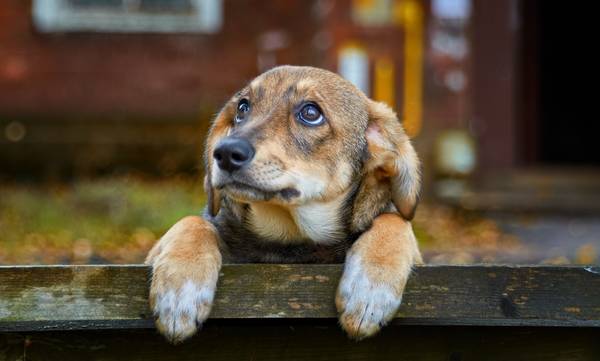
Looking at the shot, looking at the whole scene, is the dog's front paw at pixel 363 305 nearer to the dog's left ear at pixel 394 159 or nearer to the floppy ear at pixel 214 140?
the dog's left ear at pixel 394 159

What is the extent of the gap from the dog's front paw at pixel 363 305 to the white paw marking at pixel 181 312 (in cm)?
36

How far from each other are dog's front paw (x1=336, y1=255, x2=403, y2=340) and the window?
9590 mm

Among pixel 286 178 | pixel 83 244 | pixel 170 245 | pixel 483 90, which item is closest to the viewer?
pixel 170 245

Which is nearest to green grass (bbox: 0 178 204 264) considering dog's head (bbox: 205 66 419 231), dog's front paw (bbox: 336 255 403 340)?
dog's head (bbox: 205 66 419 231)

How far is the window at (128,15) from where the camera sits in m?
11.4

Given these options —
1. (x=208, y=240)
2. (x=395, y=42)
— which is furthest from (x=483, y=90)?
(x=208, y=240)

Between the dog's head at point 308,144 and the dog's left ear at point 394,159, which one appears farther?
the dog's left ear at point 394,159

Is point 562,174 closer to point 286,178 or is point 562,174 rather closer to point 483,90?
point 483,90

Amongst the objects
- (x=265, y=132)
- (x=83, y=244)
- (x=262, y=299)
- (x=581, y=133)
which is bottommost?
(x=581, y=133)

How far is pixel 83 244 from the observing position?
6.59 metres

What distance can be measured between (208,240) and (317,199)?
1.68ft

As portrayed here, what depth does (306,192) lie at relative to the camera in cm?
298

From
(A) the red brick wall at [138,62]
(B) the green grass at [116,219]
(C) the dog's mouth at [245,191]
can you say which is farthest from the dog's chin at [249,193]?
(A) the red brick wall at [138,62]

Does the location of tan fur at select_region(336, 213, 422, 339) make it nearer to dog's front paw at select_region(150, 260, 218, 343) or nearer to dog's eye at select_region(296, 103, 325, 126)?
dog's front paw at select_region(150, 260, 218, 343)
